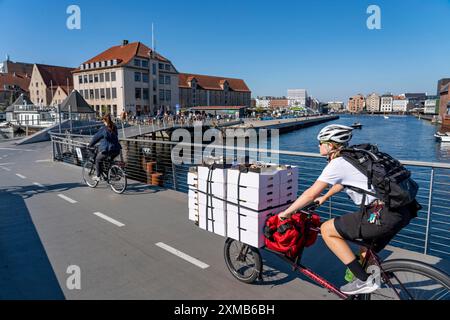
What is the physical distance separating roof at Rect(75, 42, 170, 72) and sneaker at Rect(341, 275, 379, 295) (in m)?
69.7

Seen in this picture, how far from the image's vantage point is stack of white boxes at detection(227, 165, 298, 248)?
3.34 m

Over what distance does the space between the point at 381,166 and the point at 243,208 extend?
1.43 m

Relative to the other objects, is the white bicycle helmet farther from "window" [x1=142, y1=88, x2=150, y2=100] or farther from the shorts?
"window" [x1=142, y1=88, x2=150, y2=100]

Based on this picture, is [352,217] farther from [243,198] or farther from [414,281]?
[243,198]

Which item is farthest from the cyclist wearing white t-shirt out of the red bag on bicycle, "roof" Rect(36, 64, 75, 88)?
"roof" Rect(36, 64, 75, 88)

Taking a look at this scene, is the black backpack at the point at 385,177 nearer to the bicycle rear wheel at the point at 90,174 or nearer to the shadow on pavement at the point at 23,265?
the shadow on pavement at the point at 23,265

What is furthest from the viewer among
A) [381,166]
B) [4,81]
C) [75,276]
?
[4,81]

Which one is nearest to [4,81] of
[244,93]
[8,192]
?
[244,93]

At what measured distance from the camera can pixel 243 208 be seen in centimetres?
344

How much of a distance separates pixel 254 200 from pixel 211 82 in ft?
360

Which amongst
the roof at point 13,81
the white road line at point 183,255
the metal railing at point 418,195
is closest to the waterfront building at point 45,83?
the roof at point 13,81

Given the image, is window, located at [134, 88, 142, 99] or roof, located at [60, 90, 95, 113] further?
window, located at [134, 88, 142, 99]
